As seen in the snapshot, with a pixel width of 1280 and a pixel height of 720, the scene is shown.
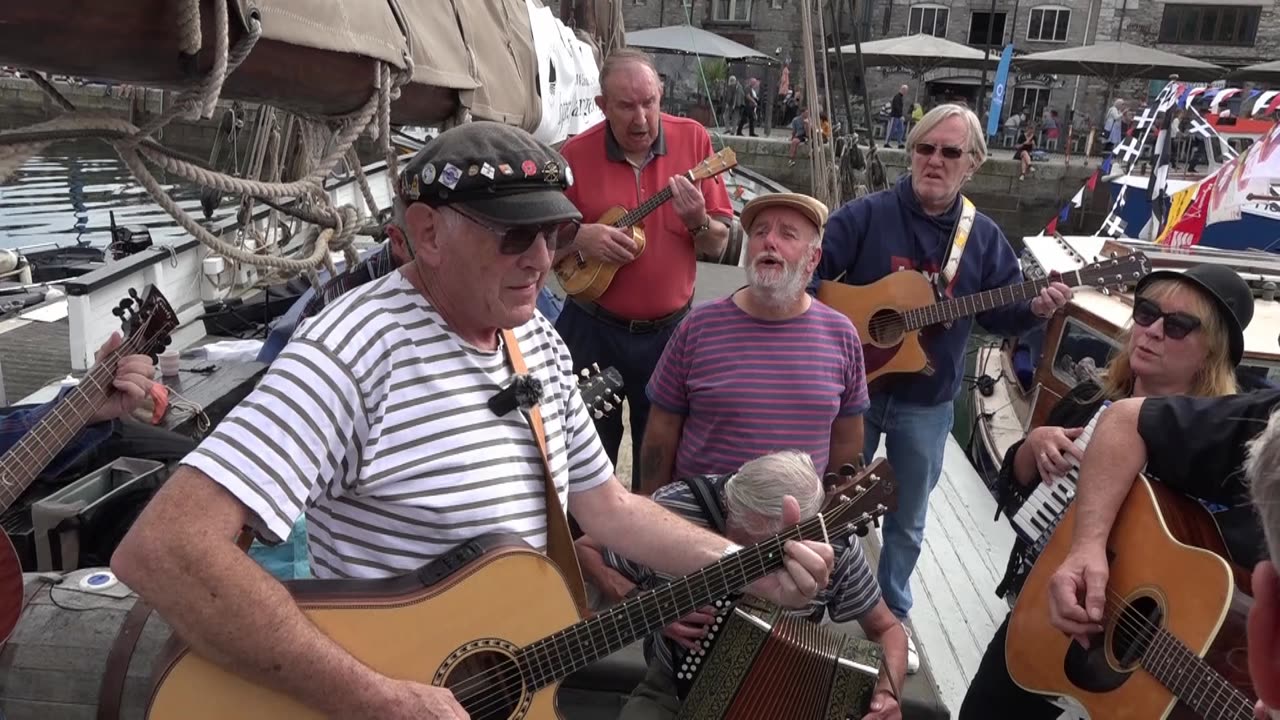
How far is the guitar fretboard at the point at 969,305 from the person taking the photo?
3383mm

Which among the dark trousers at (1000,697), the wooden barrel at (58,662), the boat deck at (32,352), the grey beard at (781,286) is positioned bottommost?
the boat deck at (32,352)

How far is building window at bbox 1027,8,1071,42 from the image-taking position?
2984 centimetres

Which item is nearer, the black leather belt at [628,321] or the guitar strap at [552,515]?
the guitar strap at [552,515]

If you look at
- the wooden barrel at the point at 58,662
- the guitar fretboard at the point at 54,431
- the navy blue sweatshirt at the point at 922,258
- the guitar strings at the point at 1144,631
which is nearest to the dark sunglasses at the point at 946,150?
the navy blue sweatshirt at the point at 922,258

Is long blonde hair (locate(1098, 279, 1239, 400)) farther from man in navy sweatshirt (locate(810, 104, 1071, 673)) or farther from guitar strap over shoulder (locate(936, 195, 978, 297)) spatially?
guitar strap over shoulder (locate(936, 195, 978, 297))

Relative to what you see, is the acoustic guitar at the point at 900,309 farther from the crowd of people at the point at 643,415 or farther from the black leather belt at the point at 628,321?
the black leather belt at the point at 628,321

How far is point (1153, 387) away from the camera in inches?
104

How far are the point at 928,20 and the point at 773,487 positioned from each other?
1330 inches

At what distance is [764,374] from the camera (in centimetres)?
277

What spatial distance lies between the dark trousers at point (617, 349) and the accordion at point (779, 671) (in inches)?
61.6

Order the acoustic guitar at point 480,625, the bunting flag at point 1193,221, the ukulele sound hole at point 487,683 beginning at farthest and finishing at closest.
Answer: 1. the bunting flag at point 1193,221
2. the ukulele sound hole at point 487,683
3. the acoustic guitar at point 480,625

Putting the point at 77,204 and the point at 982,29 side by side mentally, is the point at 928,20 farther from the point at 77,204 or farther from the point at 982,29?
the point at 77,204

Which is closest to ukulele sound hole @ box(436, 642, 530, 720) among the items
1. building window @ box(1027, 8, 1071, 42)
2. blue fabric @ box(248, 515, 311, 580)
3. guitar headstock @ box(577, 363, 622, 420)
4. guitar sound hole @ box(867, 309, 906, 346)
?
guitar headstock @ box(577, 363, 622, 420)

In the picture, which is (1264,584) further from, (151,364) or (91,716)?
(151,364)
